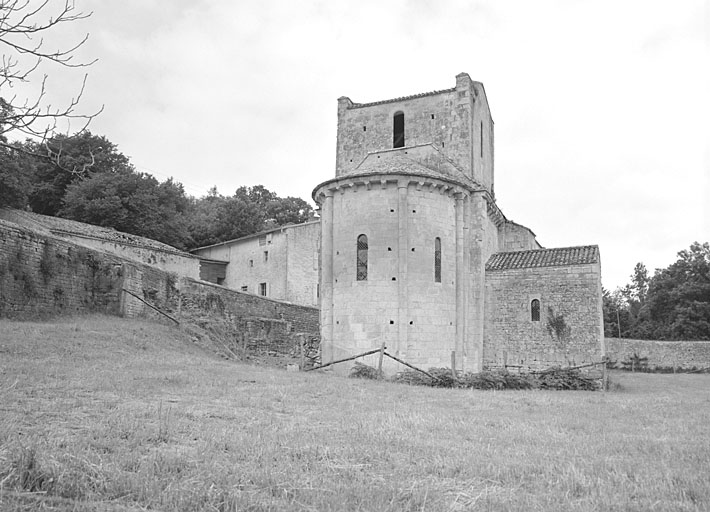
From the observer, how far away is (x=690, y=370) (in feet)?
125

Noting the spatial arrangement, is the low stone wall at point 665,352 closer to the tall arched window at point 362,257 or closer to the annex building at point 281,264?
the annex building at point 281,264

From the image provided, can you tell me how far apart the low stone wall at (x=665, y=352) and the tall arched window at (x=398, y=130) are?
21689 mm

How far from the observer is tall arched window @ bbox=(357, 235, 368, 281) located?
870 inches

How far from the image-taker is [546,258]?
972 inches

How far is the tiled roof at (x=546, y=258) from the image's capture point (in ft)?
78.3

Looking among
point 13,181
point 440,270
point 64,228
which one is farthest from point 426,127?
point 13,181

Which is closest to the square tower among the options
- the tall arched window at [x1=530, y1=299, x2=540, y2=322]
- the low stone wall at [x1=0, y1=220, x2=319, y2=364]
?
the tall arched window at [x1=530, y1=299, x2=540, y2=322]

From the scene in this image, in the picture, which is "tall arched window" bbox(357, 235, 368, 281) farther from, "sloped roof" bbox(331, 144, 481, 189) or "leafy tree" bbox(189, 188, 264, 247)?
"leafy tree" bbox(189, 188, 264, 247)

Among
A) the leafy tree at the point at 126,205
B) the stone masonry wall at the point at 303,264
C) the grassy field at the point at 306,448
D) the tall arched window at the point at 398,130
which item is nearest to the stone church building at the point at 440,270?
the tall arched window at the point at 398,130

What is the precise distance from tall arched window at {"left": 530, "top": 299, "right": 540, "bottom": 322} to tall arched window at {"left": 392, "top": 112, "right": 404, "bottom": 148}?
8.72 m

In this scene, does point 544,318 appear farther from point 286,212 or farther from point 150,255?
point 286,212

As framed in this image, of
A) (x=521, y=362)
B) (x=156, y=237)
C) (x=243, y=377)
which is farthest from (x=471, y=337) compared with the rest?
(x=156, y=237)

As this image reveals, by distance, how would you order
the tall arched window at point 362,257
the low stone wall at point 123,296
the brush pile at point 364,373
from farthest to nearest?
the tall arched window at point 362,257
the brush pile at point 364,373
the low stone wall at point 123,296

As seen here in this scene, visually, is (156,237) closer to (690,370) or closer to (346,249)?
(346,249)
